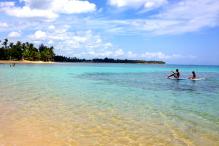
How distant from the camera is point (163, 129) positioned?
38.6 feet

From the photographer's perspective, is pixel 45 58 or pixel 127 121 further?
pixel 45 58

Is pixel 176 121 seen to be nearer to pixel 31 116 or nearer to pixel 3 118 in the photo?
pixel 31 116

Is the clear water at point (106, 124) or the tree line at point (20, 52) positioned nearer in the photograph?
the clear water at point (106, 124)

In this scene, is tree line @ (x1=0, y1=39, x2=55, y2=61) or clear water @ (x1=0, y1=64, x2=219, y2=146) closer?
clear water @ (x1=0, y1=64, x2=219, y2=146)

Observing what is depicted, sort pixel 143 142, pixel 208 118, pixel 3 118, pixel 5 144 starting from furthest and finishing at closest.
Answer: pixel 208 118 < pixel 3 118 < pixel 143 142 < pixel 5 144

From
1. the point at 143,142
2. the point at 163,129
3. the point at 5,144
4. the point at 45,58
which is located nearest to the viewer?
the point at 5,144

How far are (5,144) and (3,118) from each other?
12.9ft

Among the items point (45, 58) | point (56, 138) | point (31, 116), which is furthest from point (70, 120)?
point (45, 58)

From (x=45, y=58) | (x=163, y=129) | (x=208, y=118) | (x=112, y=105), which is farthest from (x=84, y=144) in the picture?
(x=45, y=58)

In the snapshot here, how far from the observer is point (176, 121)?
1335cm

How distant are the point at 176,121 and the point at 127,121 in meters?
1.98

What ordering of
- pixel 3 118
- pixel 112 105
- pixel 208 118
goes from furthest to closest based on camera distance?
pixel 112 105 < pixel 208 118 < pixel 3 118

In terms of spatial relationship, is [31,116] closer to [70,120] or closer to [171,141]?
[70,120]

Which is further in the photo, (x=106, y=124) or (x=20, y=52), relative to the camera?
(x=20, y=52)
